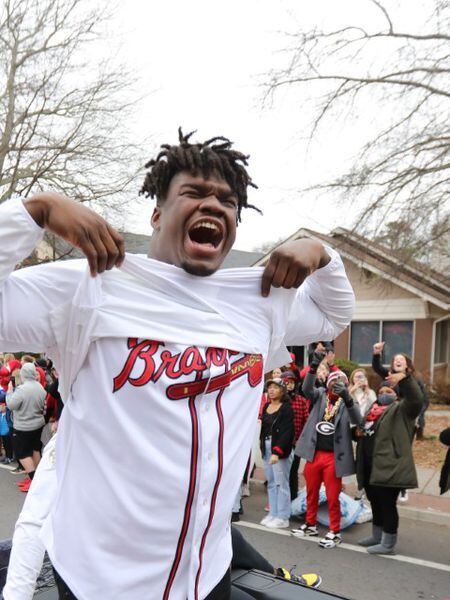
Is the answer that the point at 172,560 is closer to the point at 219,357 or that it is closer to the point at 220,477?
the point at 220,477

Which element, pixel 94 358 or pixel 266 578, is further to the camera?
pixel 266 578

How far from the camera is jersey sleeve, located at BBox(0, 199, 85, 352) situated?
1378mm

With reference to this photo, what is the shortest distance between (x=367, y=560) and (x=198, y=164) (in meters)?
4.72

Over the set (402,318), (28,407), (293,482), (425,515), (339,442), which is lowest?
(425,515)

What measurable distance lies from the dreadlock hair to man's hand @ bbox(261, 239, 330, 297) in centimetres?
27

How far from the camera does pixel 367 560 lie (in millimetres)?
5246

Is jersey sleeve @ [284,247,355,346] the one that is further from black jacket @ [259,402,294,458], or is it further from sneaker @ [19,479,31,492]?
sneaker @ [19,479,31,492]

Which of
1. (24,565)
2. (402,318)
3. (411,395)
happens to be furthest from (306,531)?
(402,318)

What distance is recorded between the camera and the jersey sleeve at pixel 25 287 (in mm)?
1378

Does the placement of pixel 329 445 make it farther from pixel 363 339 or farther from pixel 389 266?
pixel 363 339

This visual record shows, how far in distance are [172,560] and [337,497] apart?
460 cm

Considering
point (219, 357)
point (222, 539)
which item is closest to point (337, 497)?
point (222, 539)

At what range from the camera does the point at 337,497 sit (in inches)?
229

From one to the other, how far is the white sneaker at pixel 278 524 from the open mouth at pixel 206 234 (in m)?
5.12
